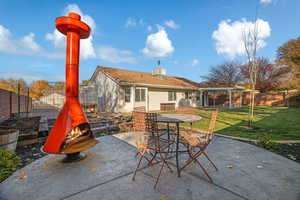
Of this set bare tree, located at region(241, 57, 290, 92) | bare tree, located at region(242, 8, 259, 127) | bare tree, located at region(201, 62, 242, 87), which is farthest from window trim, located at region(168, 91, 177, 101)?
bare tree, located at region(241, 57, 290, 92)

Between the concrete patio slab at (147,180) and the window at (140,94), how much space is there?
30.2ft

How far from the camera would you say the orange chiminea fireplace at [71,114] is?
8.31 feet

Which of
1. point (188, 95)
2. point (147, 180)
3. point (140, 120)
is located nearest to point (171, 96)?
point (188, 95)

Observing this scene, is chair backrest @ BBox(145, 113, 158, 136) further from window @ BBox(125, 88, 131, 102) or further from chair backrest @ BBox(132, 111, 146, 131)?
window @ BBox(125, 88, 131, 102)

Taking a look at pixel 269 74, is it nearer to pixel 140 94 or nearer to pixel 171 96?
pixel 171 96

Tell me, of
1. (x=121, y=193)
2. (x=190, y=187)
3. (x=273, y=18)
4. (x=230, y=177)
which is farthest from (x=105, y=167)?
(x=273, y=18)

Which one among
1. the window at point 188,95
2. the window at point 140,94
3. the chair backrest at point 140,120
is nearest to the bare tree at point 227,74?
the window at point 188,95

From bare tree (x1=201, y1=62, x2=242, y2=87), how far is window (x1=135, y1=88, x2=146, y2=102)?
17.8m

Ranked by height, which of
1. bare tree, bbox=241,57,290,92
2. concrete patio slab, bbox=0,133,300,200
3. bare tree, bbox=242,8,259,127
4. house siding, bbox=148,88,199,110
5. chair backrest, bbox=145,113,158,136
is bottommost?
concrete patio slab, bbox=0,133,300,200

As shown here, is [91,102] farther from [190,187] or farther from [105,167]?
[190,187]

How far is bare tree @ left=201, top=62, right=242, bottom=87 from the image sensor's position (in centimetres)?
2656

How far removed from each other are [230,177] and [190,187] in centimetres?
74

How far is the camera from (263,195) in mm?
1768

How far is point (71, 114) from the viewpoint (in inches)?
104
